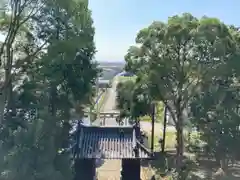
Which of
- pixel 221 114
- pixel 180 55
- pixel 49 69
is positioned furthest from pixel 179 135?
pixel 49 69

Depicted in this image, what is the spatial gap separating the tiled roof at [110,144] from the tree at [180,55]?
1.59 metres

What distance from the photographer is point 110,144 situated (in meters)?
9.09

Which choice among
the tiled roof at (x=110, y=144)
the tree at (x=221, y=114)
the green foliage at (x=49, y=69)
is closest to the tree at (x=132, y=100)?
the tiled roof at (x=110, y=144)

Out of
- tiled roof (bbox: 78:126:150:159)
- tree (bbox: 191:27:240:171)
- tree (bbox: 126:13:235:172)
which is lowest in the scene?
tiled roof (bbox: 78:126:150:159)

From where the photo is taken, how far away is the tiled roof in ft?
28.3

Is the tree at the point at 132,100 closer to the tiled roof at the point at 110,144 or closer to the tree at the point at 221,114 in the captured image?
the tiled roof at the point at 110,144

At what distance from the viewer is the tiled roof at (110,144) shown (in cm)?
863

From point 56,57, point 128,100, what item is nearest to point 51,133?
point 56,57

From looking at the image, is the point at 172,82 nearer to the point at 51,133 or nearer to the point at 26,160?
the point at 51,133

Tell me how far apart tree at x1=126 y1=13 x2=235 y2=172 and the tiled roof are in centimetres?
159

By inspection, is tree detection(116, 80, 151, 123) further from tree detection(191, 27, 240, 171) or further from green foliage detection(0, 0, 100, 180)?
green foliage detection(0, 0, 100, 180)

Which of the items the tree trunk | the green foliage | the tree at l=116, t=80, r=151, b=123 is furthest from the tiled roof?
the tree trunk

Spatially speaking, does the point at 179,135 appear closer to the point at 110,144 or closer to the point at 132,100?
the point at 132,100

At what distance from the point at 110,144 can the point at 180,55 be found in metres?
3.26
